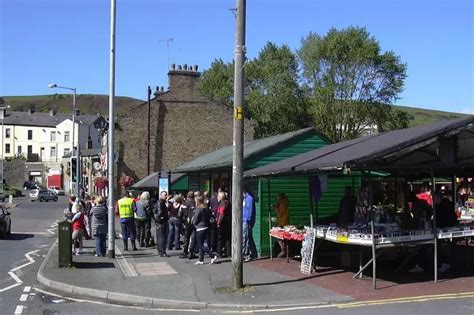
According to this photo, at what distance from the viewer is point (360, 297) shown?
1024 cm

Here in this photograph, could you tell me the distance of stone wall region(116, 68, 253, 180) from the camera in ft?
126

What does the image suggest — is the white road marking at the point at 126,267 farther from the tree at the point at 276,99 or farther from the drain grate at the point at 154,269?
the tree at the point at 276,99

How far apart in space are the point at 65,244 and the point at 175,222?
13.3 feet

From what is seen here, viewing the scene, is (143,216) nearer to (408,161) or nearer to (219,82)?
(408,161)

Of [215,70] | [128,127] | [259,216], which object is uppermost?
A: [215,70]

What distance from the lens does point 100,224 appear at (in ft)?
53.2

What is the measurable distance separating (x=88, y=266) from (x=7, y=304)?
174 inches

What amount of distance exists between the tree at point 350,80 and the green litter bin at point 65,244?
3758 centimetres

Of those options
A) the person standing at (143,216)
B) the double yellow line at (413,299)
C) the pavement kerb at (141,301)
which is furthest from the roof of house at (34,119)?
the double yellow line at (413,299)

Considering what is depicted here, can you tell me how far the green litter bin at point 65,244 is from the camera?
1413 cm

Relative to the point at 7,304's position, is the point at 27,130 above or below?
above

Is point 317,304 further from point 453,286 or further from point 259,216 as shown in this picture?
point 259,216

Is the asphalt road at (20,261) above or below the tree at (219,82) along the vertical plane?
below

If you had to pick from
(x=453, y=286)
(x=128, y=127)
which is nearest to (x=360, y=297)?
(x=453, y=286)
